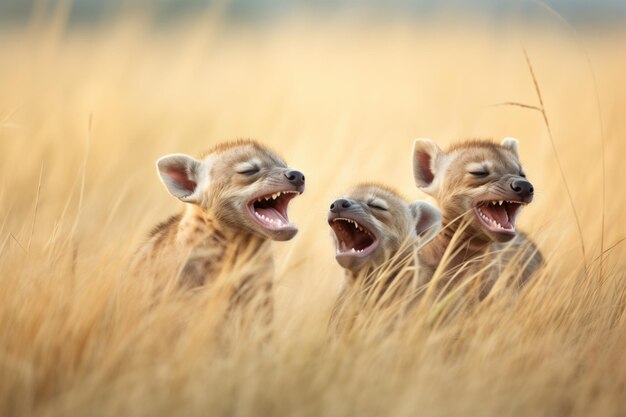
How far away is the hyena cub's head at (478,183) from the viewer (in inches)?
238

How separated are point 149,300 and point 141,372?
0.82m

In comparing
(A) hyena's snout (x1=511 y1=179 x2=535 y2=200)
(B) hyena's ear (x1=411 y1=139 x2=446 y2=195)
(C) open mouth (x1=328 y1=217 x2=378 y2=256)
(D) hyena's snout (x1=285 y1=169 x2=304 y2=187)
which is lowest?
(C) open mouth (x1=328 y1=217 x2=378 y2=256)

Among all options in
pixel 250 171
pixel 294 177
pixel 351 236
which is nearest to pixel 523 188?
pixel 351 236

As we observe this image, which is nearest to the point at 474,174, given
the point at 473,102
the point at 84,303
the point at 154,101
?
the point at 84,303

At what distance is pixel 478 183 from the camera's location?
6273 millimetres

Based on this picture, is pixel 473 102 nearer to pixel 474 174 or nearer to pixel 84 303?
pixel 474 174

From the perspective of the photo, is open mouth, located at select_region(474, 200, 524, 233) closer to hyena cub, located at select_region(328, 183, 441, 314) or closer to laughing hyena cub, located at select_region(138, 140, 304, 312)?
hyena cub, located at select_region(328, 183, 441, 314)

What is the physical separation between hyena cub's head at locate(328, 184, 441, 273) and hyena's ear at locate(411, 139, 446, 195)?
38 centimetres

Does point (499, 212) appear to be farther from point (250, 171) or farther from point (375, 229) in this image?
point (250, 171)

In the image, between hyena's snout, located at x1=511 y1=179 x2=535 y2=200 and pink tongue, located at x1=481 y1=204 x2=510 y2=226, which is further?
pink tongue, located at x1=481 y1=204 x2=510 y2=226

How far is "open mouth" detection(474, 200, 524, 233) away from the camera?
615cm

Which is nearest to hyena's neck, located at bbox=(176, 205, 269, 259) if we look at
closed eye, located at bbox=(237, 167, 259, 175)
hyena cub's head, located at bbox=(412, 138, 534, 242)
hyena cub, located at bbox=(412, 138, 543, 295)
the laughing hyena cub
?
the laughing hyena cub

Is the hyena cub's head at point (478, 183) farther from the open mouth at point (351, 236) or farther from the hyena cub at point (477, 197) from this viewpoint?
the open mouth at point (351, 236)

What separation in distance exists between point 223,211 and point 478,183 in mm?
1517
